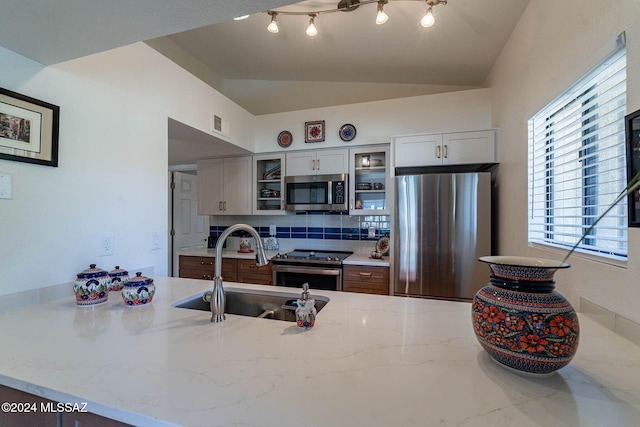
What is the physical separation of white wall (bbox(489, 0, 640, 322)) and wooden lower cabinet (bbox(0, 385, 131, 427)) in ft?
5.21

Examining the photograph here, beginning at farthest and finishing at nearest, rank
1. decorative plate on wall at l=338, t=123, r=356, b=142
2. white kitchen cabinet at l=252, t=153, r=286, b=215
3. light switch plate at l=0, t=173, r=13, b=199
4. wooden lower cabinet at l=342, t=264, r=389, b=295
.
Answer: white kitchen cabinet at l=252, t=153, r=286, b=215 → decorative plate on wall at l=338, t=123, r=356, b=142 → wooden lower cabinet at l=342, t=264, r=389, b=295 → light switch plate at l=0, t=173, r=13, b=199

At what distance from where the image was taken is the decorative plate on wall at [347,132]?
9.35ft

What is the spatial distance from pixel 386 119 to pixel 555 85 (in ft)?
4.96

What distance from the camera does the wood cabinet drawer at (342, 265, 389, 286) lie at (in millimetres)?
2529

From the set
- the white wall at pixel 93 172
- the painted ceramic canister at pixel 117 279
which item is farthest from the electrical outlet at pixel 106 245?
the painted ceramic canister at pixel 117 279

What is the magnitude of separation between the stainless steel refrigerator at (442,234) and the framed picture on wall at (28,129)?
2.24 meters

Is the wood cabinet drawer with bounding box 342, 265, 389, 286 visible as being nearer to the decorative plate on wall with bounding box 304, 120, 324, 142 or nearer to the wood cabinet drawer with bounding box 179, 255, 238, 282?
the wood cabinet drawer with bounding box 179, 255, 238, 282

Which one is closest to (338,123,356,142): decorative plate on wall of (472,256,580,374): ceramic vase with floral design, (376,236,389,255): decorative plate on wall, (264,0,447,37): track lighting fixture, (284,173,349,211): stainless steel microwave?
(284,173,349,211): stainless steel microwave

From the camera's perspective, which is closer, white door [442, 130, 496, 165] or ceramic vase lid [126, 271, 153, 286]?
ceramic vase lid [126, 271, 153, 286]

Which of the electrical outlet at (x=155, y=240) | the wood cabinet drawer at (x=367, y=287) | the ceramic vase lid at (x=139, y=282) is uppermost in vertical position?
the electrical outlet at (x=155, y=240)

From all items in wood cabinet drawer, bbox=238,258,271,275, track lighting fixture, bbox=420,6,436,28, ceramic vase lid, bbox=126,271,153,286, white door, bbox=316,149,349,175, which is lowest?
wood cabinet drawer, bbox=238,258,271,275

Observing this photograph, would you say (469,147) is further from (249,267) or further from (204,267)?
(204,267)

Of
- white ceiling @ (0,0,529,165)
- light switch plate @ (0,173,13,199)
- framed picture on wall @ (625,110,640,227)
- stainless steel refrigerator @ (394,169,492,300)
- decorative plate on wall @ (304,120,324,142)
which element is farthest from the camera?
decorative plate on wall @ (304,120,324,142)

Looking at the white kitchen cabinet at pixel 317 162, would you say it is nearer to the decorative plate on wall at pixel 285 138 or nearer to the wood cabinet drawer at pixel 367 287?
the decorative plate on wall at pixel 285 138
